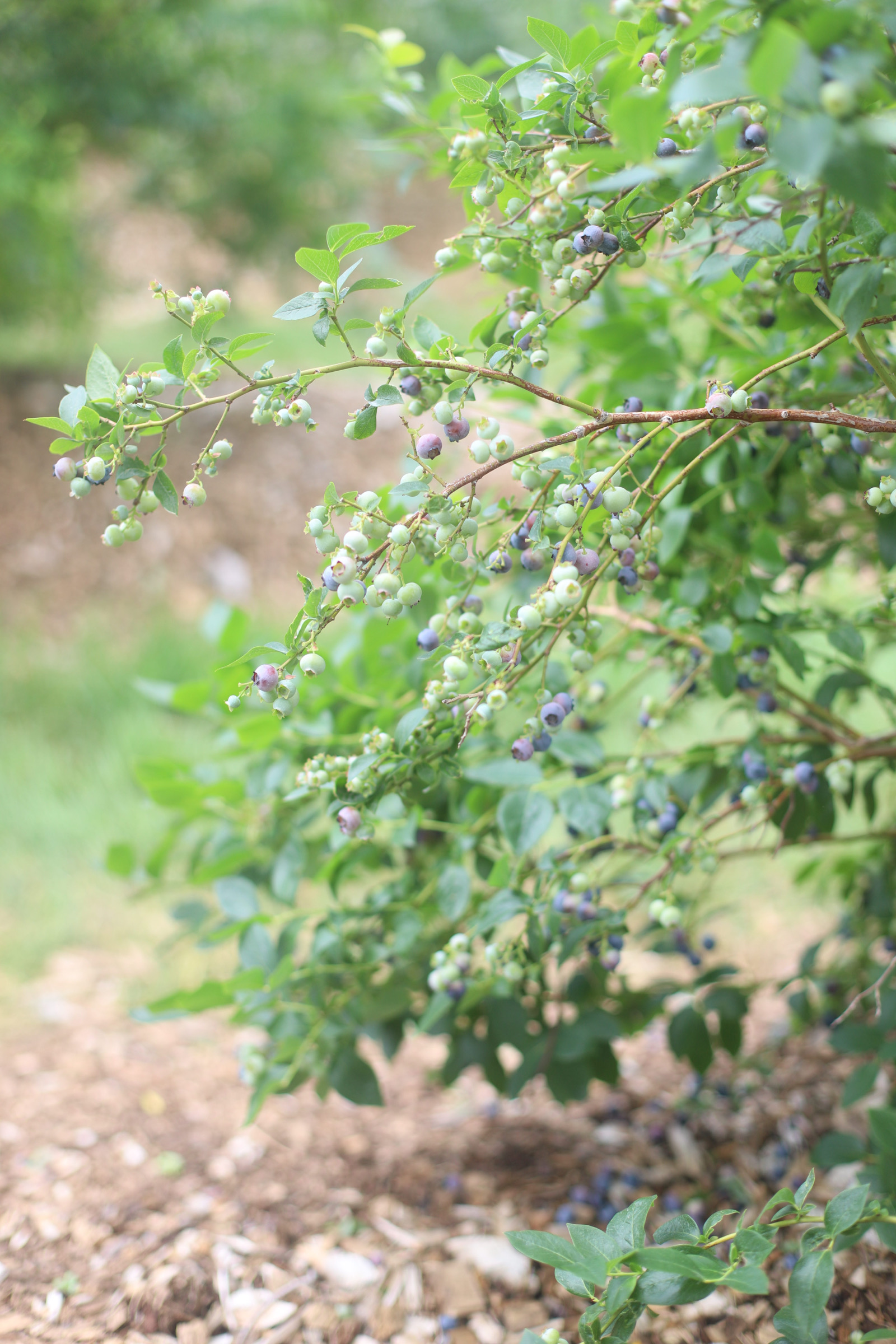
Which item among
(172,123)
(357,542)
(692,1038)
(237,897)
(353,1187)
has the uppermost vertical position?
(172,123)

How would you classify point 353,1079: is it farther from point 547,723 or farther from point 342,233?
point 342,233

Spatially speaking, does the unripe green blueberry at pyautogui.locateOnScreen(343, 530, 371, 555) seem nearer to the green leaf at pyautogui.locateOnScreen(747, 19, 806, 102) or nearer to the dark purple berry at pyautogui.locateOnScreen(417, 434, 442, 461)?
the dark purple berry at pyautogui.locateOnScreen(417, 434, 442, 461)

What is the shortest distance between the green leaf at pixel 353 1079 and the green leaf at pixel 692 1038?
0.92 ft

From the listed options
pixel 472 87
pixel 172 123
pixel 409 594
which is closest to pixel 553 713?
pixel 409 594

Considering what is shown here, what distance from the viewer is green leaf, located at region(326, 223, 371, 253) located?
1.67 ft

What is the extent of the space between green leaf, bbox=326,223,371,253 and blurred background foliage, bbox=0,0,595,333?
244 cm

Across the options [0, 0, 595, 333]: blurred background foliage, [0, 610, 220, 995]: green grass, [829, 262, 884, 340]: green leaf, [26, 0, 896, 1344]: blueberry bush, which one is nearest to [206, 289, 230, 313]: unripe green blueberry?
[26, 0, 896, 1344]: blueberry bush

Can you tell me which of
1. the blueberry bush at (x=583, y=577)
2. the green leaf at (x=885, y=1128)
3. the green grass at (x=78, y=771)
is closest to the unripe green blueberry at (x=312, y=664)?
the blueberry bush at (x=583, y=577)

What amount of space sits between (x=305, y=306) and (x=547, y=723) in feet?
0.87

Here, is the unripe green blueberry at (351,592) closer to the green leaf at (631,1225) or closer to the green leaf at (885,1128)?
the green leaf at (631,1225)

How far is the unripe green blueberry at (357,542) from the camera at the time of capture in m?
0.49

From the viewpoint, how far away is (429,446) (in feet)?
1.65

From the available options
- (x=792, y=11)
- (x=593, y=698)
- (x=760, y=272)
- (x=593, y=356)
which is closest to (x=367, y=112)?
(x=593, y=356)

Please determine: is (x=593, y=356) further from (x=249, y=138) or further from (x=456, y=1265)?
(x=249, y=138)
